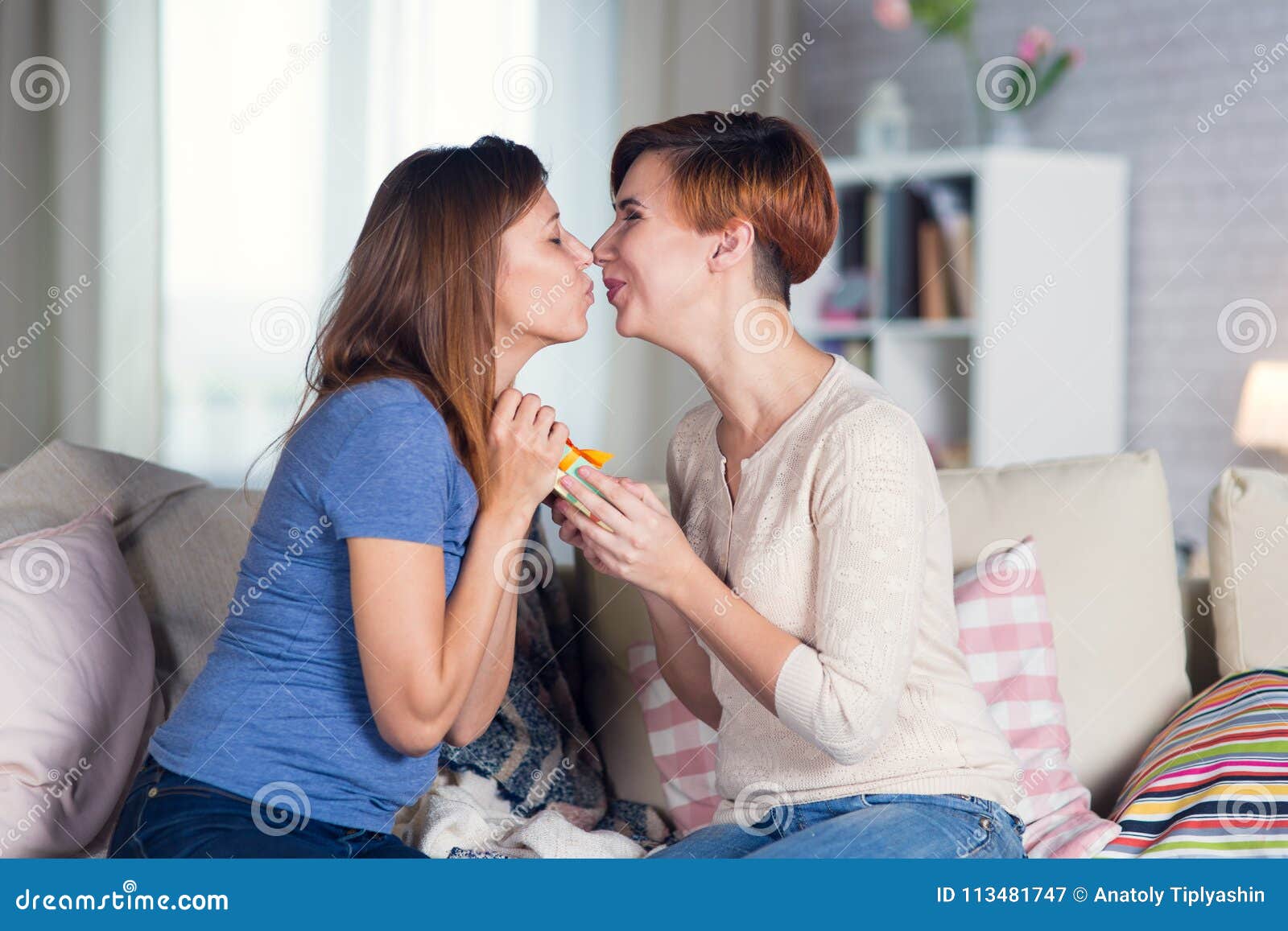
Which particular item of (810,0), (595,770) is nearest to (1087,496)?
(595,770)

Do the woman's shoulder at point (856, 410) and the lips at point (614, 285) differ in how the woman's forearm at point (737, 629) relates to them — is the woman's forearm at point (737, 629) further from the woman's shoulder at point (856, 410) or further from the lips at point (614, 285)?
the lips at point (614, 285)

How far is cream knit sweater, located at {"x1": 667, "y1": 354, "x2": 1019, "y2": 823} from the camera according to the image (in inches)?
49.8

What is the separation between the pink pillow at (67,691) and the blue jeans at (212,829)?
0.94 ft

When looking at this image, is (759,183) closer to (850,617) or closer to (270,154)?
(850,617)

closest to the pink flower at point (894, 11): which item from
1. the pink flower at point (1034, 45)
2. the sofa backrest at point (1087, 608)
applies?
the pink flower at point (1034, 45)

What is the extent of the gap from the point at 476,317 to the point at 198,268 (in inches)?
73.2

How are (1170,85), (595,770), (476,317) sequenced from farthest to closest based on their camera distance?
(1170,85), (595,770), (476,317)

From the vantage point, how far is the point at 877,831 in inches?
49.6

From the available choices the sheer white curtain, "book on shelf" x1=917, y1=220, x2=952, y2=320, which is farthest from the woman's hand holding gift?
"book on shelf" x1=917, y1=220, x2=952, y2=320

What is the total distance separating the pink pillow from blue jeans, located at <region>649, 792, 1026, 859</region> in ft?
2.56

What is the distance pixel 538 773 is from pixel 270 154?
1.93 m

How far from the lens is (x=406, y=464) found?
1.26 meters

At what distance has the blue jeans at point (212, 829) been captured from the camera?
3.99ft
